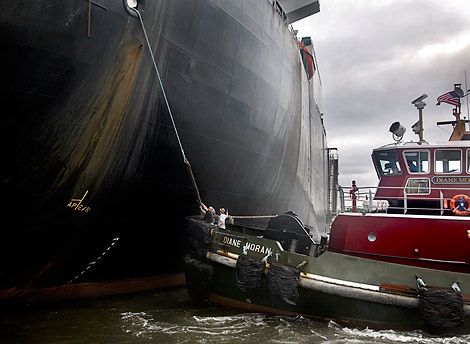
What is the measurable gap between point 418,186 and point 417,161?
0.47 m

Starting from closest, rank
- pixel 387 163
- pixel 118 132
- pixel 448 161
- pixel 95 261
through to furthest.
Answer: pixel 118 132, pixel 95 261, pixel 448 161, pixel 387 163

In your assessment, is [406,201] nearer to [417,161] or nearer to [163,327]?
[417,161]

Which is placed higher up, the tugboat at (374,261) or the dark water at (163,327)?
the tugboat at (374,261)

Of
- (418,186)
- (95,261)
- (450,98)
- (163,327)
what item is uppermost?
(450,98)

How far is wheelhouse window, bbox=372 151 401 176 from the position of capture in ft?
27.1

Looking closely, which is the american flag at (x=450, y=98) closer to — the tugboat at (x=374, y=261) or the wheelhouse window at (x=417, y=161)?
the tugboat at (x=374, y=261)

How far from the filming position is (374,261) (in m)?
6.30

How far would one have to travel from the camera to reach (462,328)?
596cm

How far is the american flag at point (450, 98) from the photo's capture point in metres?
9.85

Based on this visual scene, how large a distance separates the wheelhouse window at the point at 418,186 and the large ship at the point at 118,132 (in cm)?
319

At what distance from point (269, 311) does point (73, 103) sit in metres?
4.17

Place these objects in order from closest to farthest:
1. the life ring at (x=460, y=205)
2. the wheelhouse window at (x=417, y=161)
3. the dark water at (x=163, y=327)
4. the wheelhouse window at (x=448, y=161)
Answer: the dark water at (x=163, y=327)
the life ring at (x=460, y=205)
the wheelhouse window at (x=448, y=161)
the wheelhouse window at (x=417, y=161)

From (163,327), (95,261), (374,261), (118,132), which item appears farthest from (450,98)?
(95,261)

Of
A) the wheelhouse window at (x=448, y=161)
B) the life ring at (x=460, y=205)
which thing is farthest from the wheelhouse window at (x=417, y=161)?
the life ring at (x=460, y=205)
